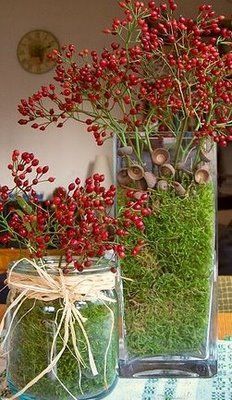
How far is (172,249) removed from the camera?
2.63ft

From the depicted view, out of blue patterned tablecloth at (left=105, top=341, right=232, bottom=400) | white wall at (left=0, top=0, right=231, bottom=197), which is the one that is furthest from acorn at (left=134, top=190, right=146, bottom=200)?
white wall at (left=0, top=0, right=231, bottom=197)

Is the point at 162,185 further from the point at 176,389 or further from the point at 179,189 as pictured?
the point at 176,389

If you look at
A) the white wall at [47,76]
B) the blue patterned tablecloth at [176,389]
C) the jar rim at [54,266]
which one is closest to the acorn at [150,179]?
the jar rim at [54,266]

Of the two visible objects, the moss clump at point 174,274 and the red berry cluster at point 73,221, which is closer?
the red berry cluster at point 73,221

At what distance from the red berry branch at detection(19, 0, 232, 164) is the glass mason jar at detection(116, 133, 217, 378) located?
0.05ft

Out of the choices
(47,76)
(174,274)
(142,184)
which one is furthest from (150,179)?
(47,76)

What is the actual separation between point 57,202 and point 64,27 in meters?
4.44

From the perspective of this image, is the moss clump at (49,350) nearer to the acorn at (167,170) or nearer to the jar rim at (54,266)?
the jar rim at (54,266)

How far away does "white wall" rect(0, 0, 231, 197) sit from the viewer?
488 cm

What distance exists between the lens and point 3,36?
4.99 m

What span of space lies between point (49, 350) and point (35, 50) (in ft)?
14.7

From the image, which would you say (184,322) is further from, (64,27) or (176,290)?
(64,27)

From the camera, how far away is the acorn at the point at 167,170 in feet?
2.63

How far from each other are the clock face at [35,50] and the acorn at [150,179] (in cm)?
430
